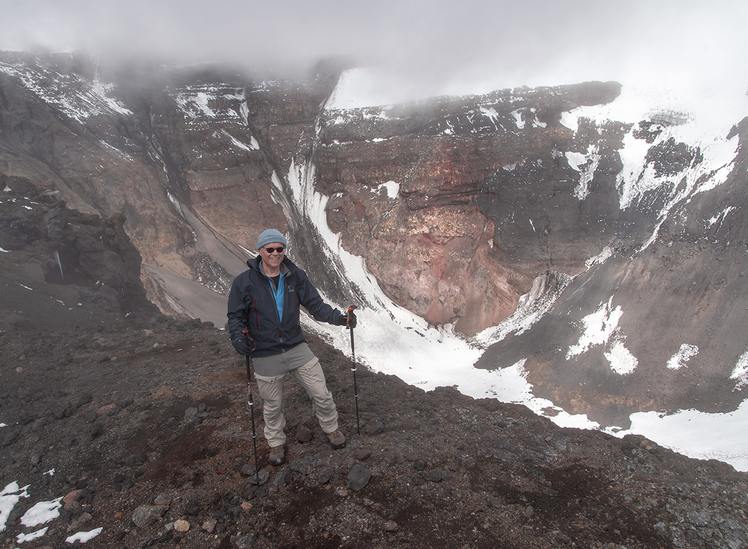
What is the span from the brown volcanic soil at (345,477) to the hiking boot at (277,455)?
86 millimetres

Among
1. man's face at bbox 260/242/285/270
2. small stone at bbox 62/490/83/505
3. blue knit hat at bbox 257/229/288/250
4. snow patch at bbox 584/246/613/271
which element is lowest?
snow patch at bbox 584/246/613/271

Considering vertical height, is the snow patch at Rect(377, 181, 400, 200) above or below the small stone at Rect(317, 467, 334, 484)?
above

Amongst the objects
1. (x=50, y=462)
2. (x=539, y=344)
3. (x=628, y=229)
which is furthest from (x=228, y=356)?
(x=628, y=229)

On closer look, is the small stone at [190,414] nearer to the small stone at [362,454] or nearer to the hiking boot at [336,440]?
the hiking boot at [336,440]

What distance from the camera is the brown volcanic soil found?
345 cm

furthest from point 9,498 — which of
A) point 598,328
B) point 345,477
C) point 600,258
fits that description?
point 600,258

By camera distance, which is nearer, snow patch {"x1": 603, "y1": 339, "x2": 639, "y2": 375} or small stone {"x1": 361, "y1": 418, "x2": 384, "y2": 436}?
small stone {"x1": 361, "y1": 418, "x2": 384, "y2": 436}

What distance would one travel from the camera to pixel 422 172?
22.5m

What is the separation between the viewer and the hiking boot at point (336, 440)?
4434mm

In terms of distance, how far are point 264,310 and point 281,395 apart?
970 mm

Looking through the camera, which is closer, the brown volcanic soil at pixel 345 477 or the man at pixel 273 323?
the brown volcanic soil at pixel 345 477

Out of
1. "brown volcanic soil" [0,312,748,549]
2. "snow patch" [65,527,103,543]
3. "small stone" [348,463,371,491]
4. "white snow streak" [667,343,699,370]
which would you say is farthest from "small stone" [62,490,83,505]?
"white snow streak" [667,343,699,370]

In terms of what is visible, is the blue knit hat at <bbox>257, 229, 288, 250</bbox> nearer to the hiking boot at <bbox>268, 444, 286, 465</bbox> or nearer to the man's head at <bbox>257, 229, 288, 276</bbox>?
the man's head at <bbox>257, 229, 288, 276</bbox>

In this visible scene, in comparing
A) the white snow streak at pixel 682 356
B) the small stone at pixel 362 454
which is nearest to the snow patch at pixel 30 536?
the small stone at pixel 362 454
